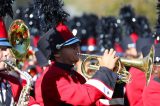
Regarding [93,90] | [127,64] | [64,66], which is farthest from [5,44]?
[127,64]

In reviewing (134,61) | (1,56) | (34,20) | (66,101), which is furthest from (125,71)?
(34,20)

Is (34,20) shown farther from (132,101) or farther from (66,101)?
(66,101)

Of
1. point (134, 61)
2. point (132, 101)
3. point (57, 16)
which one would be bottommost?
point (132, 101)

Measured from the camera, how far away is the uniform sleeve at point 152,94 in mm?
8383

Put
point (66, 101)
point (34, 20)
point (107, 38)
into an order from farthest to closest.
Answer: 1. point (107, 38)
2. point (34, 20)
3. point (66, 101)

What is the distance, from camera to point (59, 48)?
25.5ft

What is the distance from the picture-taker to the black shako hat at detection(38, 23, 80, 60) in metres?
7.78

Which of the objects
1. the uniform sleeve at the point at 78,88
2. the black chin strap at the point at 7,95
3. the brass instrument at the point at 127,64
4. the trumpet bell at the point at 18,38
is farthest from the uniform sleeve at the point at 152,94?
the black chin strap at the point at 7,95

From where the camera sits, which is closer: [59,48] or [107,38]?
[59,48]

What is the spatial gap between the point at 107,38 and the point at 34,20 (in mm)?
4880

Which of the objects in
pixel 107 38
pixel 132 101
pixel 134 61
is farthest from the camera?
pixel 107 38

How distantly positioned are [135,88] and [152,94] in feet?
1.92

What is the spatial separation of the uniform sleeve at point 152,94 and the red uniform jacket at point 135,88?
0.36 m

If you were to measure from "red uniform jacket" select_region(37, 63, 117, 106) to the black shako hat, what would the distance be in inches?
6.5
